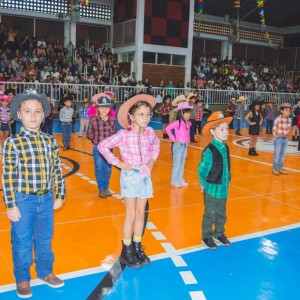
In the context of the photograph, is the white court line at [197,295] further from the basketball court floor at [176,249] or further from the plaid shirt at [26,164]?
the plaid shirt at [26,164]

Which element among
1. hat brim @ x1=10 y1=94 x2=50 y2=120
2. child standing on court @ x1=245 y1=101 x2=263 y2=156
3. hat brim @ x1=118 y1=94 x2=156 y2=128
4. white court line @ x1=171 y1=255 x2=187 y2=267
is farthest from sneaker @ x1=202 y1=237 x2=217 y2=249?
child standing on court @ x1=245 y1=101 x2=263 y2=156

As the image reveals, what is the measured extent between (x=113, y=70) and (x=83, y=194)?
18.1 meters

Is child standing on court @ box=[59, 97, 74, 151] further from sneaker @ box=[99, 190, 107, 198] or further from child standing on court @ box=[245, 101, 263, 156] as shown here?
child standing on court @ box=[245, 101, 263, 156]

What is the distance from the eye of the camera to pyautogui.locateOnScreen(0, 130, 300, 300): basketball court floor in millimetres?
3534

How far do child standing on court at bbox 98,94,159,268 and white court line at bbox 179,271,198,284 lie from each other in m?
0.40

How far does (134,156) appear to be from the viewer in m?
3.89

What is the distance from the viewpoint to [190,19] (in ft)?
86.0

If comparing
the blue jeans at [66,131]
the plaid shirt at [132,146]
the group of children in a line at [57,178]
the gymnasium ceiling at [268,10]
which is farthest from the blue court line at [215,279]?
the gymnasium ceiling at [268,10]

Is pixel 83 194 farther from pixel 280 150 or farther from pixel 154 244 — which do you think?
pixel 280 150

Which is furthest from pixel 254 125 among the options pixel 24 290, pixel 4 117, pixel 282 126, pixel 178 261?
pixel 24 290

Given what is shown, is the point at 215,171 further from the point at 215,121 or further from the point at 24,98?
the point at 24,98

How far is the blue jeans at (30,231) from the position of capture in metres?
3.21

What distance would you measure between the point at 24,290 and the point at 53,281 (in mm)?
274

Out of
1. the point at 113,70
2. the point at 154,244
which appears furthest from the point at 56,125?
the point at 154,244
